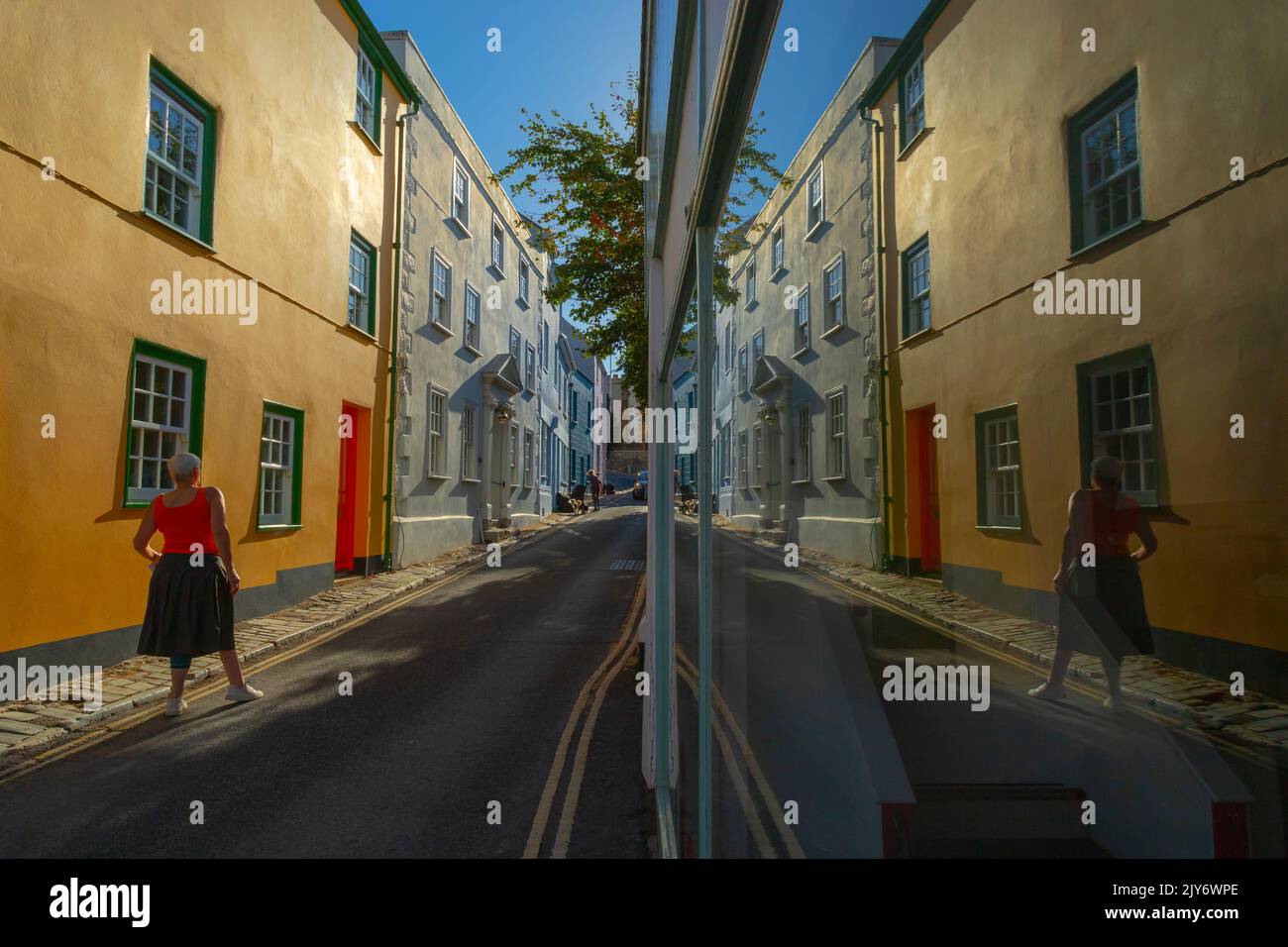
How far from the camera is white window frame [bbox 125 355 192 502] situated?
23.6 ft

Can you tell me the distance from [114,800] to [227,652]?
1.89 m

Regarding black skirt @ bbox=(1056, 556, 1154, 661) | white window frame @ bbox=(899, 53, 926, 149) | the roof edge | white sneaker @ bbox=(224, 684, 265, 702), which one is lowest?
white sneaker @ bbox=(224, 684, 265, 702)

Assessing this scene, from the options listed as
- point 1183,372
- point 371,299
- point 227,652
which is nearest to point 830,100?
point 1183,372

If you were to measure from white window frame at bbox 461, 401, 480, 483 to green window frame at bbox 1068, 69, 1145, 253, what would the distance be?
57.9 ft

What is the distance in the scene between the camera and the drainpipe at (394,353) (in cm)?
1314

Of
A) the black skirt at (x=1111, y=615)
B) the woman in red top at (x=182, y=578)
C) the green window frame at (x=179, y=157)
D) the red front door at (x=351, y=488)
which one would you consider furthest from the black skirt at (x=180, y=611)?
the red front door at (x=351, y=488)

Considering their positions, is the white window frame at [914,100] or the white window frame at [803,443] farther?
the white window frame at [803,443]

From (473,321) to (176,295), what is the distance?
10.9 meters

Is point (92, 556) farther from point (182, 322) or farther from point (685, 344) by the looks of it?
point (685, 344)

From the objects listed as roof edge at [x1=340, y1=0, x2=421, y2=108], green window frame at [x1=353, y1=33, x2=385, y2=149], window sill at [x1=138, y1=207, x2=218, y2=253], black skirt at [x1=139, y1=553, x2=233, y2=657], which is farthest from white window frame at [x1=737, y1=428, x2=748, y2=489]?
roof edge at [x1=340, y1=0, x2=421, y2=108]

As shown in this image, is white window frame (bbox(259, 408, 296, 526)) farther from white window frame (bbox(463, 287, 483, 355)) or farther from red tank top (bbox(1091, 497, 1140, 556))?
red tank top (bbox(1091, 497, 1140, 556))

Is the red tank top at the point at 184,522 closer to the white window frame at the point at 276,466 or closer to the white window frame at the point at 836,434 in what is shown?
the white window frame at the point at 276,466

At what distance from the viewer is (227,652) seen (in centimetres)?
578

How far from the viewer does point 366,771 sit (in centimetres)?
437
